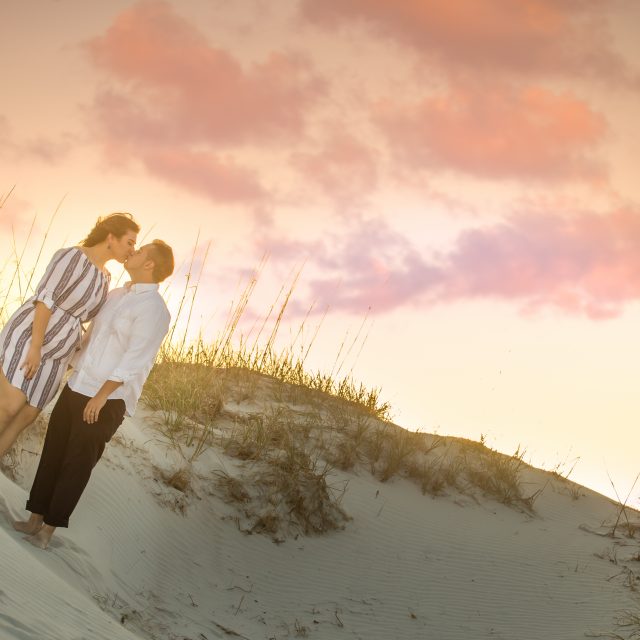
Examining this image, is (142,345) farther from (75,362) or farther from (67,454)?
(67,454)

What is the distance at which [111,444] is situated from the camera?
19.2ft

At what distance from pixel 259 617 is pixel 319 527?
1365 mm

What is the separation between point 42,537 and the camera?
404cm

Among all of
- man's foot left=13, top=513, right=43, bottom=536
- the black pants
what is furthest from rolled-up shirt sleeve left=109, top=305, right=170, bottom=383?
man's foot left=13, top=513, right=43, bottom=536

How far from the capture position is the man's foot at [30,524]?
13.3 feet

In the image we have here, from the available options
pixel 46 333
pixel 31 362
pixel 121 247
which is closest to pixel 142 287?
pixel 121 247

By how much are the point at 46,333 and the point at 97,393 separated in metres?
0.43

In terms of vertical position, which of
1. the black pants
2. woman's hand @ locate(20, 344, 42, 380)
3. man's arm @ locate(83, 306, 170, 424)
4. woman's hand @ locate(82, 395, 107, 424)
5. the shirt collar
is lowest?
the black pants

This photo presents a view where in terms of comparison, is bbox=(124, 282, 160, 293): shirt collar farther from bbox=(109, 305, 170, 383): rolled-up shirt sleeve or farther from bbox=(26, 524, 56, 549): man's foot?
bbox=(26, 524, 56, 549): man's foot

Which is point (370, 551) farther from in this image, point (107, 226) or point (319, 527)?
point (107, 226)

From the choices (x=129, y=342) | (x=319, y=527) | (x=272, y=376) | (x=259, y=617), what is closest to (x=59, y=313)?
(x=129, y=342)

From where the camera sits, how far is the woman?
391cm

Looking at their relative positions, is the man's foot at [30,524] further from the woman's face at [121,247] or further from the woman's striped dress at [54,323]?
the woman's face at [121,247]

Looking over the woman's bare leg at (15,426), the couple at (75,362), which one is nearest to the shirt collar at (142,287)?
the couple at (75,362)
